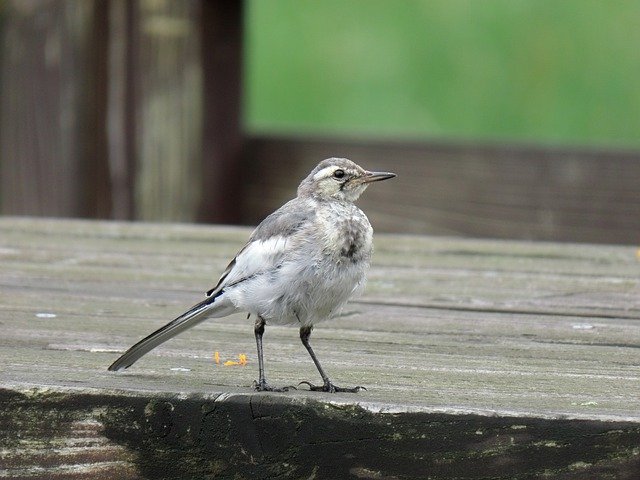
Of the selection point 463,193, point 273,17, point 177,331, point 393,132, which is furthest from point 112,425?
point 273,17

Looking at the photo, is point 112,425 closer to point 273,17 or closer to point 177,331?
point 177,331

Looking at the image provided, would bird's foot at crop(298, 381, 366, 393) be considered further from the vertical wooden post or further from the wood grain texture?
the vertical wooden post

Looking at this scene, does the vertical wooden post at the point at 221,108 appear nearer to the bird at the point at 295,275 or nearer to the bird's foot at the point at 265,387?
the bird at the point at 295,275

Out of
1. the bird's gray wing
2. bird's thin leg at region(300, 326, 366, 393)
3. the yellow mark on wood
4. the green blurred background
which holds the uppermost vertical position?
the bird's gray wing

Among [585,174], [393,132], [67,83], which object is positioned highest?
[67,83]

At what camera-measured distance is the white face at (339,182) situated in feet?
12.3

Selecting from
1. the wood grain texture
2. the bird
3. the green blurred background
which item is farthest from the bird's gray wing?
the green blurred background

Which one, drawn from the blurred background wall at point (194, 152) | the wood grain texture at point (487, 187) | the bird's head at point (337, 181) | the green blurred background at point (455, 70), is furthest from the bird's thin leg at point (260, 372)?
the green blurred background at point (455, 70)

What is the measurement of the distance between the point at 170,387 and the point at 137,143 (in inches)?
122

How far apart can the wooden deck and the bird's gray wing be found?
0.61 feet

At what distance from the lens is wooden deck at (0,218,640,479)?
86.4 inches

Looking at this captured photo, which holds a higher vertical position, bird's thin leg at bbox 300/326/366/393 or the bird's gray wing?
the bird's gray wing

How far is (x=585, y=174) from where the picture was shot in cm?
544

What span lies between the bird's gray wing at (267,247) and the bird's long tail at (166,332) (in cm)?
7
